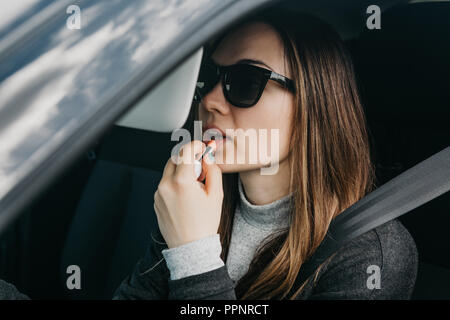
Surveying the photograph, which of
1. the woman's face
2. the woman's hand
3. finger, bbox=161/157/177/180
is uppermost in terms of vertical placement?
the woman's face

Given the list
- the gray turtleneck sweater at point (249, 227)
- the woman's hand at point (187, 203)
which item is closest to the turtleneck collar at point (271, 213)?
the gray turtleneck sweater at point (249, 227)

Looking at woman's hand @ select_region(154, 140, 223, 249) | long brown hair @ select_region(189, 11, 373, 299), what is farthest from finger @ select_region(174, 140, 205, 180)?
long brown hair @ select_region(189, 11, 373, 299)

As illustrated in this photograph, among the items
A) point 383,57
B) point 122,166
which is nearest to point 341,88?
point 383,57

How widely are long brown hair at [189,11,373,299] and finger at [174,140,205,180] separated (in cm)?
29

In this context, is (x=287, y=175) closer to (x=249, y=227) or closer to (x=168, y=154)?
(x=249, y=227)

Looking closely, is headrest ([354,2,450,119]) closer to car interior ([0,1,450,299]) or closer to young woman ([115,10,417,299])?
car interior ([0,1,450,299])

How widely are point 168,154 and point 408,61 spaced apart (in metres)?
1.13

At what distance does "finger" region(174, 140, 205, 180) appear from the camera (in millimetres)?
1029

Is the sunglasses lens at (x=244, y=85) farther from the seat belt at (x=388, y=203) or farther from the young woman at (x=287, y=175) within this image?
the seat belt at (x=388, y=203)

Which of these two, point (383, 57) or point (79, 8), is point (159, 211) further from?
point (383, 57)

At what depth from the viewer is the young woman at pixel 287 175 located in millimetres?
1037

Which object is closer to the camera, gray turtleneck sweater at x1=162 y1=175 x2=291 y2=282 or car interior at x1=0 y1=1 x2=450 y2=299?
car interior at x1=0 y1=1 x2=450 y2=299

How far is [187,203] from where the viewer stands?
1.02m

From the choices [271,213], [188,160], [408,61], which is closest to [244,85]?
[188,160]
